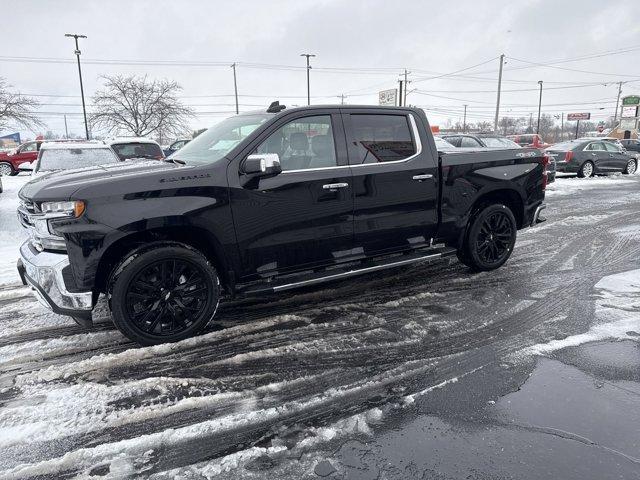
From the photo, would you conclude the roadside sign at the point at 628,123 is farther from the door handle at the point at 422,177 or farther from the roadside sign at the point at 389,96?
the door handle at the point at 422,177

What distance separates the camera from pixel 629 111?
47562mm

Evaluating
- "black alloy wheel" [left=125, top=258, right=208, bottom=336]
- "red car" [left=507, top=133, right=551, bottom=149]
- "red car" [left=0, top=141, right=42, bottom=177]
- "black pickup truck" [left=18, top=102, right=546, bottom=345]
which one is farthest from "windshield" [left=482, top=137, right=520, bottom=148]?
"red car" [left=0, top=141, right=42, bottom=177]

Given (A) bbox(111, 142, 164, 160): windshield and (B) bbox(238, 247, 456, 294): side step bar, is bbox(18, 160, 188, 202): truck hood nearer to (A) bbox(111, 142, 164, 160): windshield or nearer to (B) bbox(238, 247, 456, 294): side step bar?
(B) bbox(238, 247, 456, 294): side step bar

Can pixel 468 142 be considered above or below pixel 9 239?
above

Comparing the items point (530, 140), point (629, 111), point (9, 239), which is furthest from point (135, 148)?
point (629, 111)

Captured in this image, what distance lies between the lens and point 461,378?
3273 millimetres

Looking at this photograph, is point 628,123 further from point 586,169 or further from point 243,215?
point 243,215

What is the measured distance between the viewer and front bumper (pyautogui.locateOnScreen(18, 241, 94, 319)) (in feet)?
11.4

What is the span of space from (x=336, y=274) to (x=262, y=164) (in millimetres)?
1355

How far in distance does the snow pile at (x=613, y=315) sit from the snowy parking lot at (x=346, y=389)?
0.02 m

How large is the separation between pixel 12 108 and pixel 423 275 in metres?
31.5

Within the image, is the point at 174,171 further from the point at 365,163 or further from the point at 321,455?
the point at 321,455

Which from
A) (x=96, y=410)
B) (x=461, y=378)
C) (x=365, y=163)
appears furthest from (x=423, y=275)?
(x=96, y=410)

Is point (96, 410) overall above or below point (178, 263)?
below
